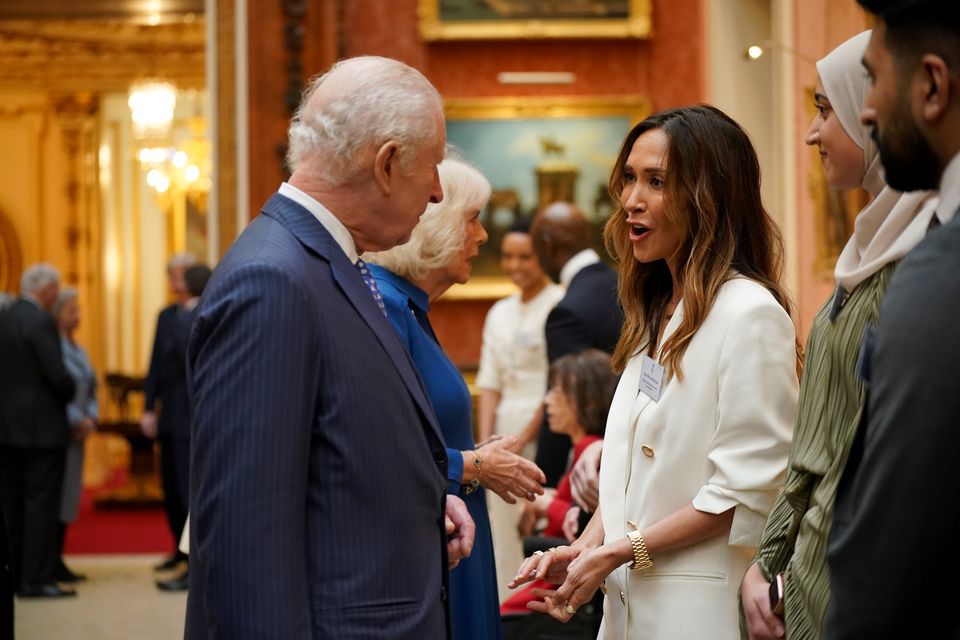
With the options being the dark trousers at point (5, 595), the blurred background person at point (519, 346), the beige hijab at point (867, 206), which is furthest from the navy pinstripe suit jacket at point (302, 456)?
the blurred background person at point (519, 346)

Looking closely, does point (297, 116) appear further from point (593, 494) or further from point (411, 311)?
point (593, 494)

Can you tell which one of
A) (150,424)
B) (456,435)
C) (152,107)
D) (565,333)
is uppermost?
(152,107)

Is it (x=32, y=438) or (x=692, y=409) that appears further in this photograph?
(x=32, y=438)

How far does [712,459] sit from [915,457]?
122 cm

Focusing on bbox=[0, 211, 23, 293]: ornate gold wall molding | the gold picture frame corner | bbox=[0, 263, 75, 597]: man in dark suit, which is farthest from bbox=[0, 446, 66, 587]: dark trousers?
bbox=[0, 211, 23, 293]: ornate gold wall molding

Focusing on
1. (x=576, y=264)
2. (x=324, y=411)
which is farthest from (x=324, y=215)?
(x=576, y=264)

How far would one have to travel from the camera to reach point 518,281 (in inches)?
288

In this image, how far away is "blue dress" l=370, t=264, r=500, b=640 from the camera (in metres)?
3.25

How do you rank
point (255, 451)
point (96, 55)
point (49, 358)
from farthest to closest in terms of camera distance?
point (96, 55) → point (49, 358) → point (255, 451)

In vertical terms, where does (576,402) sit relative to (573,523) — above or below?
above

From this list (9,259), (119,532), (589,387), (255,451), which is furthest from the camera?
(9,259)

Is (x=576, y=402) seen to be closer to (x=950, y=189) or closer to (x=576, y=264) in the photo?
(x=576, y=264)

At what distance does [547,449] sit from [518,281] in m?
1.72

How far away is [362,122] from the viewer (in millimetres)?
2283
